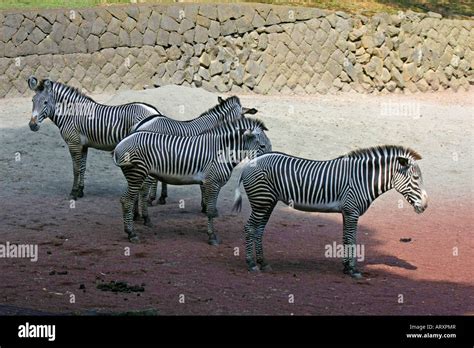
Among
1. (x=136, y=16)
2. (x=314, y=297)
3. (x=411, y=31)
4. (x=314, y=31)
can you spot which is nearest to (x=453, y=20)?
(x=411, y=31)

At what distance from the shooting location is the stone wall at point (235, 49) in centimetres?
2422

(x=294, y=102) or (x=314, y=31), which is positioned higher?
(x=314, y=31)

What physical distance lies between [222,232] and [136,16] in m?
11.4

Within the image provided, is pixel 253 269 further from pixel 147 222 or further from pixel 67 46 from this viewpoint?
pixel 67 46

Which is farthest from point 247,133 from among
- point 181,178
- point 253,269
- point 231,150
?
point 253,269

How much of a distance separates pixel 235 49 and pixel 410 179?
13671 mm

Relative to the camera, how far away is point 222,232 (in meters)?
14.9

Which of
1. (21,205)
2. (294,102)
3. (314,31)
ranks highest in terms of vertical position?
(314,31)

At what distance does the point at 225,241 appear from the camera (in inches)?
564

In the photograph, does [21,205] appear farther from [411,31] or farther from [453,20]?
[453,20]

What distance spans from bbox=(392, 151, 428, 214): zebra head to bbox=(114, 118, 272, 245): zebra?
2.08 metres

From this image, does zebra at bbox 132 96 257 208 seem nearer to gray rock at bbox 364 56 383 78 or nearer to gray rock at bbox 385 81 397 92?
gray rock at bbox 364 56 383 78


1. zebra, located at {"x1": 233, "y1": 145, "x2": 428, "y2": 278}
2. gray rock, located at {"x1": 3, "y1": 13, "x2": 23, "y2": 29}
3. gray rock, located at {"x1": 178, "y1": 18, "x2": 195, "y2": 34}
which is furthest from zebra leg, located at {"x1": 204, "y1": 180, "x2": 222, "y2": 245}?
gray rock, located at {"x1": 178, "y1": 18, "x2": 195, "y2": 34}

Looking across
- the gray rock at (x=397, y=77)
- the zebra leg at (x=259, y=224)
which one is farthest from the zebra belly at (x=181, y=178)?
the gray rock at (x=397, y=77)
